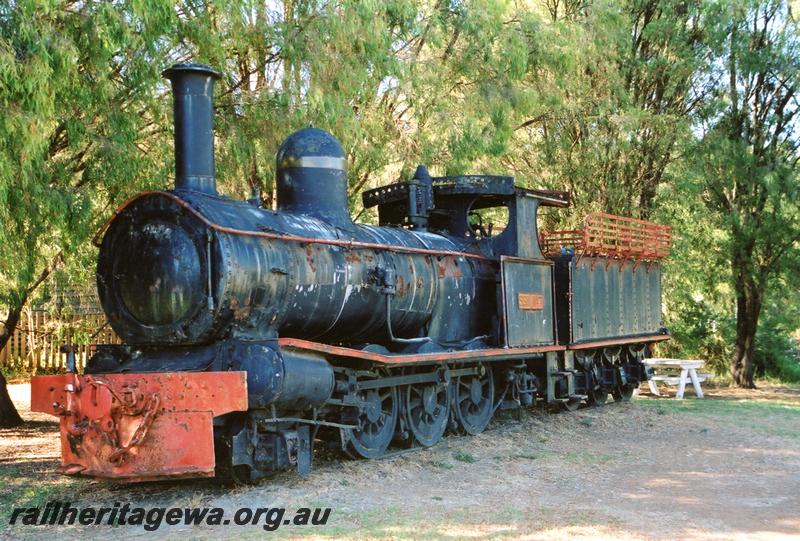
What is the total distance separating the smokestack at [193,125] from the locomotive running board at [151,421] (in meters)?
1.86

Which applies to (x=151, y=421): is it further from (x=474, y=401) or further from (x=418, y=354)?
(x=474, y=401)

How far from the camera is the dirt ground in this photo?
6008 millimetres

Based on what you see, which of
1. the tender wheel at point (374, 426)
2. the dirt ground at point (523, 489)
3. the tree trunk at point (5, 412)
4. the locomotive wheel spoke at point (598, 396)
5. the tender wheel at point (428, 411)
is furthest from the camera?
the locomotive wheel spoke at point (598, 396)

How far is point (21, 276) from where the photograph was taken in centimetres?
909

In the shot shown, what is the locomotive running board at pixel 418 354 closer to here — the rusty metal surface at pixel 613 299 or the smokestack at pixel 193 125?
the rusty metal surface at pixel 613 299

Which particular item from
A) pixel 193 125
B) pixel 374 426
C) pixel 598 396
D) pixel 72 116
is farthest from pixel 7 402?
pixel 598 396

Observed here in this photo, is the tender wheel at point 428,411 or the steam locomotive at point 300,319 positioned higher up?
the steam locomotive at point 300,319

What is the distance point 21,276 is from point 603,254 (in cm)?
776

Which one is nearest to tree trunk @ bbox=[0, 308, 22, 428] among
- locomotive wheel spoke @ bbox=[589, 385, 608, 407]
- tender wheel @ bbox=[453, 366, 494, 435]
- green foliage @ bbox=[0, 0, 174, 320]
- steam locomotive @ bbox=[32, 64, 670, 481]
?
green foliage @ bbox=[0, 0, 174, 320]

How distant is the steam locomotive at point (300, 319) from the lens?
672 centimetres

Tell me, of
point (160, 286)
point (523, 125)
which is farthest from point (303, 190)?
point (523, 125)

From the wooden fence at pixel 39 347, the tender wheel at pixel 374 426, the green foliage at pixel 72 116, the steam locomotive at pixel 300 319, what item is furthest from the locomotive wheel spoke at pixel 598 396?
the wooden fence at pixel 39 347

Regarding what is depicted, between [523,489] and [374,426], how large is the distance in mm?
1976

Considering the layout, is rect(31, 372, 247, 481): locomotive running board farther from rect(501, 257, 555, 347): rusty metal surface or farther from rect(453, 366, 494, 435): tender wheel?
rect(501, 257, 555, 347): rusty metal surface
